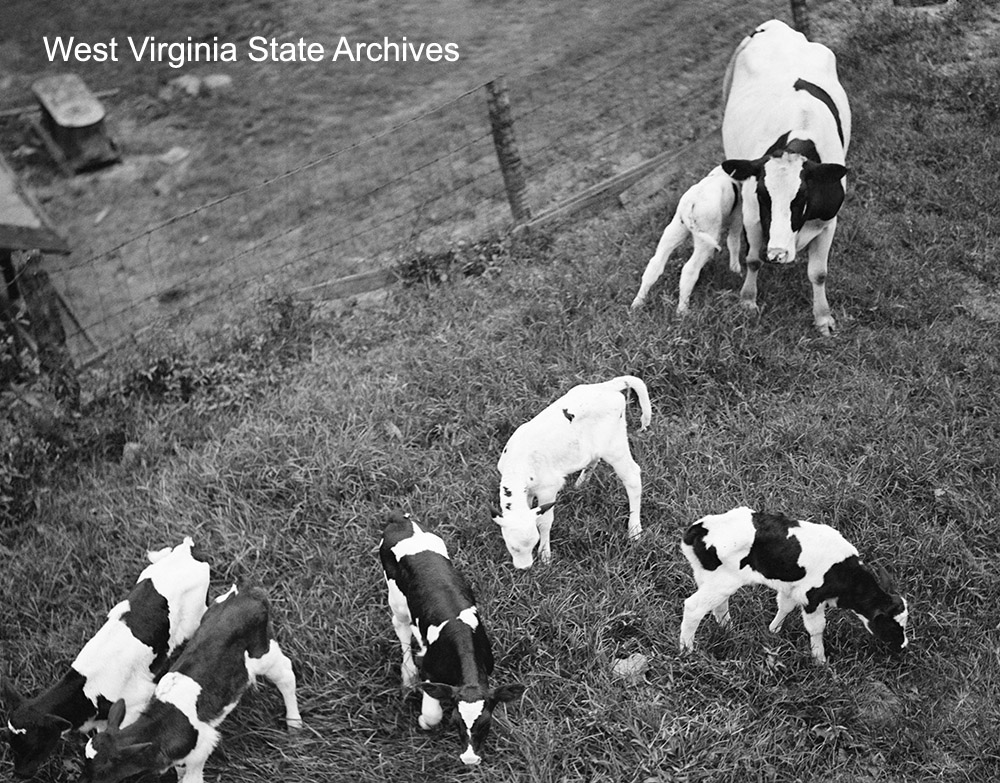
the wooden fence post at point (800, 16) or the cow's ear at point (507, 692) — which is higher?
the wooden fence post at point (800, 16)

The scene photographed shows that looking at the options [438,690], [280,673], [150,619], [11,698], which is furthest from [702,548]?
[11,698]

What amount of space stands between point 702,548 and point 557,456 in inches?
35.4

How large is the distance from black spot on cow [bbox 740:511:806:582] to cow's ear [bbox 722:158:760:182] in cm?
282

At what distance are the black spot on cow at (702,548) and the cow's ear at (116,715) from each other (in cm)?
259

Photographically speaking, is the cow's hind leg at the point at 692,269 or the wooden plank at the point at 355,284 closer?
the cow's hind leg at the point at 692,269

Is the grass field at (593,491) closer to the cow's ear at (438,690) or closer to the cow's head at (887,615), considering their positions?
the cow's head at (887,615)

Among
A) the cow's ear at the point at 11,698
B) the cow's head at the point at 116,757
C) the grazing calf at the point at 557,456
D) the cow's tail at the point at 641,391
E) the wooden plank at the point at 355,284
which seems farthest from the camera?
the wooden plank at the point at 355,284

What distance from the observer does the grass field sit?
4688 millimetres

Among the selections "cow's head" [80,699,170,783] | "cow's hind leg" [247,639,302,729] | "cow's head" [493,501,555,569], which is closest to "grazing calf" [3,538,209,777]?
"cow's head" [80,699,170,783]

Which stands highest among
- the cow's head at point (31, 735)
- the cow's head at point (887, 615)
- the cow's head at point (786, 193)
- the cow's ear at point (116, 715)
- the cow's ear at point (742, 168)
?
the cow's ear at point (742, 168)

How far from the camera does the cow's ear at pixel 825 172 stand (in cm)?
665

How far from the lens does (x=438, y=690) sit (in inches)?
175

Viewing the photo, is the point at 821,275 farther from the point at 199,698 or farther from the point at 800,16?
the point at 199,698

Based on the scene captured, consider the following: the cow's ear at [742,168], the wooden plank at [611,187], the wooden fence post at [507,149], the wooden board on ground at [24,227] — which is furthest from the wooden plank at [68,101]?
the cow's ear at [742,168]
